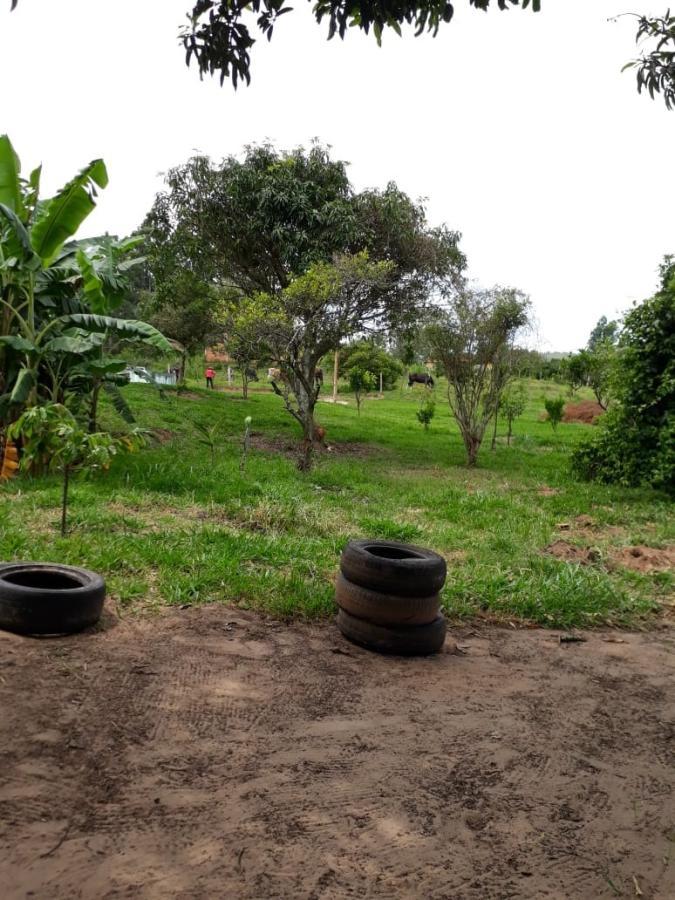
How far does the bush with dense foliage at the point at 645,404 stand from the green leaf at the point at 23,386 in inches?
383

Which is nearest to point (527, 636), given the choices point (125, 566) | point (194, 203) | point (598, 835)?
point (598, 835)

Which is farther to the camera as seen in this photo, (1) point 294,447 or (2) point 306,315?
(1) point 294,447

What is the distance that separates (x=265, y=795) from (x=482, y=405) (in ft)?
43.7

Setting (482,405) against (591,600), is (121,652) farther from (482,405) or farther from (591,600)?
(482,405)

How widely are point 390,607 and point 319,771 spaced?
1636 millimetres

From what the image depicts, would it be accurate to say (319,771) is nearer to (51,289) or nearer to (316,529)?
(316,529)

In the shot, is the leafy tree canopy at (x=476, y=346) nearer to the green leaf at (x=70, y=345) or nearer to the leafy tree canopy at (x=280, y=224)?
the leafy tree canopy at (x=280, y=224)

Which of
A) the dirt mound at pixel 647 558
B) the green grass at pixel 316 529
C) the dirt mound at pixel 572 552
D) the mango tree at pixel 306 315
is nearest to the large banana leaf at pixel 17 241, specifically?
the green grass at pixel 316 529

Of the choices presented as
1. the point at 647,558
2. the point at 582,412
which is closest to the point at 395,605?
the point at 647,558

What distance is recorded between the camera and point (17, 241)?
8.15 m

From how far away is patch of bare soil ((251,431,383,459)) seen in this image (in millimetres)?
14523

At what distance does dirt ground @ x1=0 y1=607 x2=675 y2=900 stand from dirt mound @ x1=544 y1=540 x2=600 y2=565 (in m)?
2.45

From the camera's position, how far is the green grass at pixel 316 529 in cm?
533

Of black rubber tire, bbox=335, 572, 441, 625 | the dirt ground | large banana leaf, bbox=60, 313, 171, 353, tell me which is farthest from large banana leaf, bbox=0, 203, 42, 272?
black rubber tire, bbox=335, 572, 441, 625
